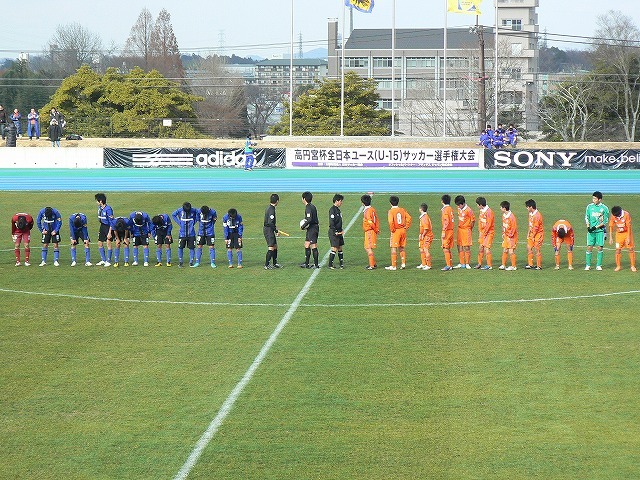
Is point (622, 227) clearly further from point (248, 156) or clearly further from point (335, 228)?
point (248, 156)

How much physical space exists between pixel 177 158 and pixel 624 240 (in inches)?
1367

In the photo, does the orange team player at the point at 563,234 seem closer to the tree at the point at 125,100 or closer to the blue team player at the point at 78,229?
the blue team player at the point at 78,229

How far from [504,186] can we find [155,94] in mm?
35087

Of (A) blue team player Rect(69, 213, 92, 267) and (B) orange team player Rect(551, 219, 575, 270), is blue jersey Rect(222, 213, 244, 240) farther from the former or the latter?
(B) orange team player Rect(551, 219, 575, 270)

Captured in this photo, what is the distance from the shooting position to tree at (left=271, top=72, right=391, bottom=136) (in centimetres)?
6794

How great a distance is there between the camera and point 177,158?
5288cm

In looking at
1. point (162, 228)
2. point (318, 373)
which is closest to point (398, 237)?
point (162, 228)

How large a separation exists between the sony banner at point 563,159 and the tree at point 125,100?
83.3 ft

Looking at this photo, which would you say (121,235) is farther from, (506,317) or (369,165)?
(369,165)

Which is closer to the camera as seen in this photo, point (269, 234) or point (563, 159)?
point (269, 234)

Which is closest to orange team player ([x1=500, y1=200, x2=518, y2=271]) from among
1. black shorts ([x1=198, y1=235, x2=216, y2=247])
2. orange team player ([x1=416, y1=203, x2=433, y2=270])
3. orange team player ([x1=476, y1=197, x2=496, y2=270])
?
orange team player ([x1=476, y1=197, x2=496, y2=270])

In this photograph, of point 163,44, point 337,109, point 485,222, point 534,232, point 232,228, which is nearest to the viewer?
point 534,232

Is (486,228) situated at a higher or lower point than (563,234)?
higher

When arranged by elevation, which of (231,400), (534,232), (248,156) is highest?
(248,156)
